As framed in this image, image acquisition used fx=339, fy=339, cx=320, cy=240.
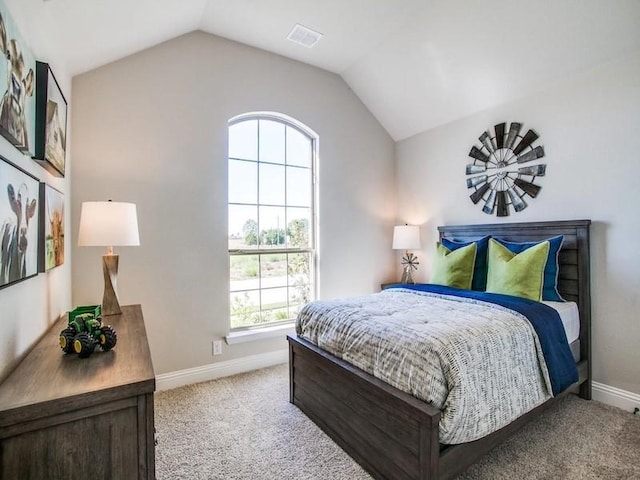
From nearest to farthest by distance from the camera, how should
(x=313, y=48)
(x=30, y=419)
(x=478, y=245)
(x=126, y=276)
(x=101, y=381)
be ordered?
(x=30, y=419) → (x=101, y=381) → (x=126, y=276) → (x=478, y=245) → (x=313, y=48)

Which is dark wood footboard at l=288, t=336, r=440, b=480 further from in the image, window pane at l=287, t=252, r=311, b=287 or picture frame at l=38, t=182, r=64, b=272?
picture frame at l=38, t=182, r=64, b=272

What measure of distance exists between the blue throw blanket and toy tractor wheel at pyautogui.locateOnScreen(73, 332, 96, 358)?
2214 mm

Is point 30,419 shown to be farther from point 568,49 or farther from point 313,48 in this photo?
point 568,49

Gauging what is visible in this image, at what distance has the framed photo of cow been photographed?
112 cm

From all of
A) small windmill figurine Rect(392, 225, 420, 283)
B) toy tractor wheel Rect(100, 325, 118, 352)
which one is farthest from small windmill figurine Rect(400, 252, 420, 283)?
toy tractor wheel Rect(100, 325, 118, 352)

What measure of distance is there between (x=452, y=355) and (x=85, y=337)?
5.04 ft

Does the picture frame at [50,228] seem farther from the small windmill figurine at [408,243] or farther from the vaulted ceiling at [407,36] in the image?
the small windmill figurine at [408,243]

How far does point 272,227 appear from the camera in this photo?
11.1ft

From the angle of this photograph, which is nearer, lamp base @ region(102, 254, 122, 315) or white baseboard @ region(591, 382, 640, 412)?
lamp base @ region(102, 254, 122, 315)

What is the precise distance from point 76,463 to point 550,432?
248 cm

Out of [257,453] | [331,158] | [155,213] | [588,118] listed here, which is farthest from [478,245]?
[155,213]

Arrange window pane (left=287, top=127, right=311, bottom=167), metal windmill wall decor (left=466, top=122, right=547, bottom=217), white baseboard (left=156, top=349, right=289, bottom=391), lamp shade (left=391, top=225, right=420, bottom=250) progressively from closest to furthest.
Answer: white baseboard (left=156, top=349, right=289, bottom=391) < metal windmill wall decor (left=466, top=122, right=547, bottom=217) < window pane (left=287, top=127, right=311, bottom=167) < lamp shade (left=391, top=225, right=420, bottom=250)

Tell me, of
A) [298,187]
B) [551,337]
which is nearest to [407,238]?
[298,187]

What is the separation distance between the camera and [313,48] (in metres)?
3.22
